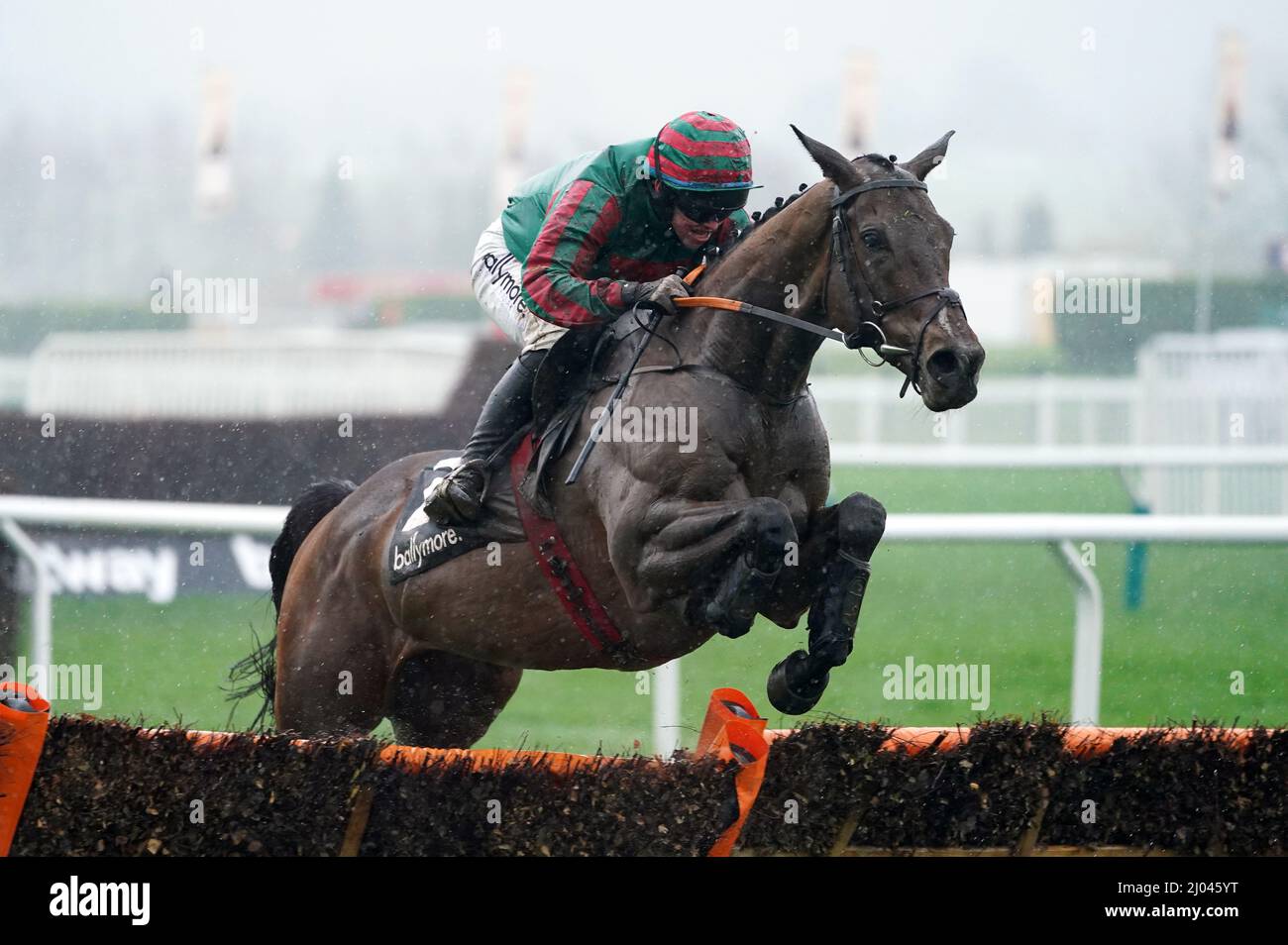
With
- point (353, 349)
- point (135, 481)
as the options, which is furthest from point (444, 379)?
point (135, 481)

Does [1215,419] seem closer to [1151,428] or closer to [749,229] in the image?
[1151,428]

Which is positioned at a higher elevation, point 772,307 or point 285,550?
point 772,307

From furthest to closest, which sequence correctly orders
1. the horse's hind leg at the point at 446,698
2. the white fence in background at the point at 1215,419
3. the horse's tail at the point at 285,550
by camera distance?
the white fence in background at the point at 1215,419
the horse's tail at the point at 285,550
the horse's hind leg at the point at 446,698

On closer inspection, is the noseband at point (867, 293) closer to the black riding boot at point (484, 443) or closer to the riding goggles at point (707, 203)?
the riding goggles at point (707, 203)

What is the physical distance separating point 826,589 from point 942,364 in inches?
26.2

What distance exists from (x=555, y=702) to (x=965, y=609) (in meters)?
2.43

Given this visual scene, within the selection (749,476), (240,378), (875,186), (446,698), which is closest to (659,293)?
(749,476)

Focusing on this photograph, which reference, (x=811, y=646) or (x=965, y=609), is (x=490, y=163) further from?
(x=811, y=646)

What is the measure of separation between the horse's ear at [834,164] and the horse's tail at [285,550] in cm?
198

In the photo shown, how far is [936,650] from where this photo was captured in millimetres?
6984

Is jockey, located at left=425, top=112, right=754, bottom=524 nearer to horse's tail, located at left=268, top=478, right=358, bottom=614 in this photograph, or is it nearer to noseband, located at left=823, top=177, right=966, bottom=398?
noseband, located at left=823, top=177, right=966, bottom=398

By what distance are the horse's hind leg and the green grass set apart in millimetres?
714

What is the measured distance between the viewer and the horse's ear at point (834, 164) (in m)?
3.25

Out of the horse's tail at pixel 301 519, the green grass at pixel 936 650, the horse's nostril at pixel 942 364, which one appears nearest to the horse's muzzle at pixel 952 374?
the horse's nostril at pixel 942 364
